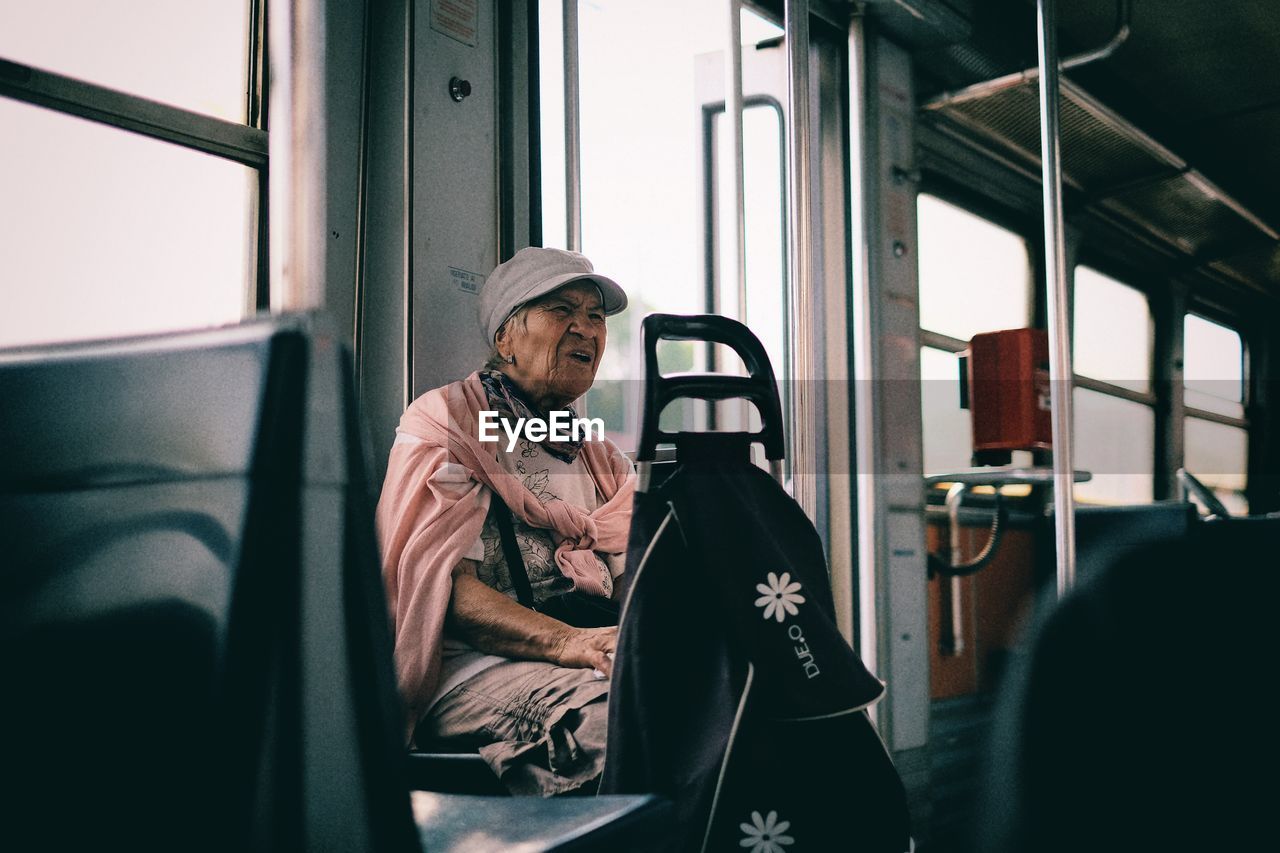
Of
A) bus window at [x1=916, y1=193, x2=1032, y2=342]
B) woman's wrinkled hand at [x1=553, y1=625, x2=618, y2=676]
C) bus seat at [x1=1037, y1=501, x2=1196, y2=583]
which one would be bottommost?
woman's wrinkled hand at [x1=553, y1=625, x2=618, y2=676]

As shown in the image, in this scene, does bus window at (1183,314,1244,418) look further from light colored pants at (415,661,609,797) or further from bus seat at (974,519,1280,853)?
bus seat at (974,519,1280,853)

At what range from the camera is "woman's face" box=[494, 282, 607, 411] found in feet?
6.79

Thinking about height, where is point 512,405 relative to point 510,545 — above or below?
above

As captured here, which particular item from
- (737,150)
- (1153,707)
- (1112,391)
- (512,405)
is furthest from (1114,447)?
(1153,707)

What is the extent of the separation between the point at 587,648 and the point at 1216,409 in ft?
21.5

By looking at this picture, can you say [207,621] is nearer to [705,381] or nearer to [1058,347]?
[705,381]

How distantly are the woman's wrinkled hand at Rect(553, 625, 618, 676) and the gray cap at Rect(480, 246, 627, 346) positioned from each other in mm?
670

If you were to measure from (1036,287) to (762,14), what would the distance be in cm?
259

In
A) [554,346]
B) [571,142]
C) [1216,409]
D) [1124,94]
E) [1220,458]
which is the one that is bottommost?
[1220,458]

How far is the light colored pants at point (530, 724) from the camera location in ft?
4.90

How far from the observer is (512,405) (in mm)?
1998

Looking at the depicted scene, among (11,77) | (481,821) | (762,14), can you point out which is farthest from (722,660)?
(762,14)

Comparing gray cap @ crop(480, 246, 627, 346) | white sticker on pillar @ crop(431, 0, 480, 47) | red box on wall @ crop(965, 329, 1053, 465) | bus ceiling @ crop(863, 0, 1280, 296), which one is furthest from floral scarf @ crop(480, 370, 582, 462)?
red box on wall @ crop(965, 329, 1053, 465)

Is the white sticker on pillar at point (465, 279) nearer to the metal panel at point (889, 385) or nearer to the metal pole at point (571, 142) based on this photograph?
the metal pole at point (571, 142)
